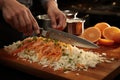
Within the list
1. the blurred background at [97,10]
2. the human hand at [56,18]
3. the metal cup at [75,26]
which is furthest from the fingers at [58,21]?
the blurred background at [97,10]

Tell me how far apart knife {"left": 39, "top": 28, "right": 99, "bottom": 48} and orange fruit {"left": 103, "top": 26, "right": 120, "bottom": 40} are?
24 centimetres

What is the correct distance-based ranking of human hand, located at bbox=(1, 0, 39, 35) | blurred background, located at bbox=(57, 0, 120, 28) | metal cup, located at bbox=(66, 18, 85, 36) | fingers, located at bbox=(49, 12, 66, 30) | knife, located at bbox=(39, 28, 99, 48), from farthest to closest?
blurred background, located at bbox=(57, 0, 120, 28)
metal cup, located at bbox=(66, 18, 85, 36)
fingers, located at bbox=(49, 12, 66, 30)
knife, located at bbox=(39, 28, 99, 48)
human hand, located at bbox=(1, 0, 39, 35)

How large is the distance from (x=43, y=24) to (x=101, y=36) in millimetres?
390

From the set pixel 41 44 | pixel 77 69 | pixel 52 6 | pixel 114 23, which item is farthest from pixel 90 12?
pixel 77 69

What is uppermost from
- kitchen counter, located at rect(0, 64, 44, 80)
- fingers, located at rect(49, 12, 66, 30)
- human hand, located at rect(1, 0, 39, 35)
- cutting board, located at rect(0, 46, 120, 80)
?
human hand, located at rect(1, 0, 39, 35)

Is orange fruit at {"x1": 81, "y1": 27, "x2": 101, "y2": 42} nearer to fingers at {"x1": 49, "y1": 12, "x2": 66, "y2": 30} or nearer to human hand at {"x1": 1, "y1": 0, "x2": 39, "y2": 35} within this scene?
fingers at {"x1": 49, "y1": 12, "x2": 66, "y2": 30}

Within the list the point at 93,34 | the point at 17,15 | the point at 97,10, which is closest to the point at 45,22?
the point at 93,34

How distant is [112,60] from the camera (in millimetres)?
1211

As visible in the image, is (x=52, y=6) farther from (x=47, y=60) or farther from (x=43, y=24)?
(x=47, y=60)

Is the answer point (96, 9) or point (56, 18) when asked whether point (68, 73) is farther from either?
point (96, 9)

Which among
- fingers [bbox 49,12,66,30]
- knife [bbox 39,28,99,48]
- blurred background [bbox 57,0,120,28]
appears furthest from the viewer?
blurred background [bbox 57,0,120,28]

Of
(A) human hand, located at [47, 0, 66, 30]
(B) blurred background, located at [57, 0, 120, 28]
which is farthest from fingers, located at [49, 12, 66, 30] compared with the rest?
(B) blurred background, located at [57, 0, 120, 28]

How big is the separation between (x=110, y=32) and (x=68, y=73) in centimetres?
46

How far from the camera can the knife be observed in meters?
1.22
